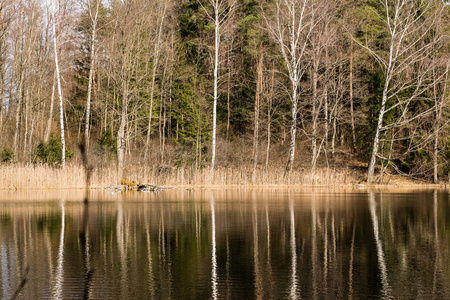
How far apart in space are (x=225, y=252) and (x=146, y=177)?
2128 centimetres

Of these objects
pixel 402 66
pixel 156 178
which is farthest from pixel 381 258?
pixel 402 66

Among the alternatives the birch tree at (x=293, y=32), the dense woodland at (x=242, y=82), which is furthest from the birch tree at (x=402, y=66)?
the birch tree at (x=293, y=32)

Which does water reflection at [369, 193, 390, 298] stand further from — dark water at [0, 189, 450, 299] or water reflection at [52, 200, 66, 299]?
water reflection at [52, 200, 66, 299]

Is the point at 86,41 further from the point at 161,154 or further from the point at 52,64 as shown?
the point at 161,154

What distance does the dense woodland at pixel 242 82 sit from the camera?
123 ft

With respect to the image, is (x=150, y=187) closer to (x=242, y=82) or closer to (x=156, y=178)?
(x=156, y=178)

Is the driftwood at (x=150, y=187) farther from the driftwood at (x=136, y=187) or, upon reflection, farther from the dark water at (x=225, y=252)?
the dark water at (x=225, y=252)

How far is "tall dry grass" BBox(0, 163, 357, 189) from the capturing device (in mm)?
29906

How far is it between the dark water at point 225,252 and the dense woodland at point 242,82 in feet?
55.7

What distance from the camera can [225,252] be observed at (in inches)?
465

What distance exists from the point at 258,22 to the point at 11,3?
797 inches

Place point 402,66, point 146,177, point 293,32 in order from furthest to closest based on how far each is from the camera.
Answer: point 402,66 → point 293,32 → point 146,177

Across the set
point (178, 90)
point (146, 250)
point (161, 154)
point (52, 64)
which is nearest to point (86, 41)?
point (52, 64)

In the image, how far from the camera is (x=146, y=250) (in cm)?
1213
